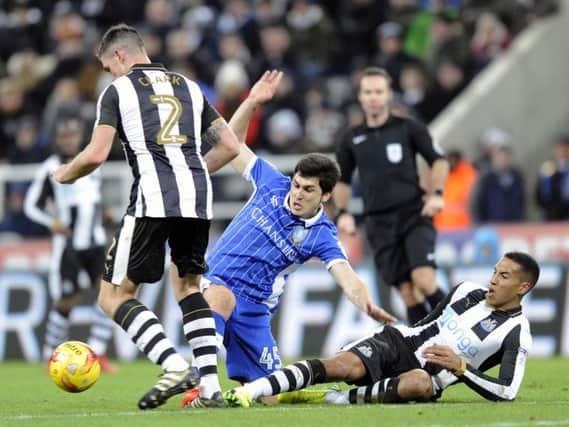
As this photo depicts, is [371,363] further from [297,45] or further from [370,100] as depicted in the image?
[297,45]

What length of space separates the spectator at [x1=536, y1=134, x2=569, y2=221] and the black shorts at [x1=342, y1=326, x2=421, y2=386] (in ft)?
27.5

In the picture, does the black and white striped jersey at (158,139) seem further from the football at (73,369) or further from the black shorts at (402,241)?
the black shorts at (402,241)

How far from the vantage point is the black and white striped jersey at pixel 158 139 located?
864 cm

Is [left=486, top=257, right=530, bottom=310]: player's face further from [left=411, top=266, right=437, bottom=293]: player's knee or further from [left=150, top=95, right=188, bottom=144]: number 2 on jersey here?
[left=411, top=266, right=437, bottom=293]: player's knee

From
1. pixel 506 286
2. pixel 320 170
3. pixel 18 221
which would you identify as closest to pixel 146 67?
pixel 320 170

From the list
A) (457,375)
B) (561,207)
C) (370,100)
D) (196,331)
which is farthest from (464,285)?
(561,207)

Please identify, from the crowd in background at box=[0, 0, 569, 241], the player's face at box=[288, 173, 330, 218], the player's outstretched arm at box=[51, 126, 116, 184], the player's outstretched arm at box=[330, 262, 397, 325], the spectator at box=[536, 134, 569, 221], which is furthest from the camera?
the crowd in background at box=[0, 0, 569, 241]

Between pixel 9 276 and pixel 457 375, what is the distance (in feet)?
30.1

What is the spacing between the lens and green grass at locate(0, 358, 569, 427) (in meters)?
7.85

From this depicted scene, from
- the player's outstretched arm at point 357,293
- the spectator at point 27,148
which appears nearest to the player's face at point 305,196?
the player's outstretched arm at point 357,293

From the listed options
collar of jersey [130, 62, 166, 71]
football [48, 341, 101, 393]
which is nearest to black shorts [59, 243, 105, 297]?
football [48, 341, 101, 393]

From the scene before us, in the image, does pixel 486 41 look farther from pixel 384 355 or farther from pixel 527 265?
pixel 384 355

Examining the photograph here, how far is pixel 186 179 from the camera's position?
877 cm

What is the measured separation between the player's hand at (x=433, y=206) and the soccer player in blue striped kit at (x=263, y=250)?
2.43 meters
